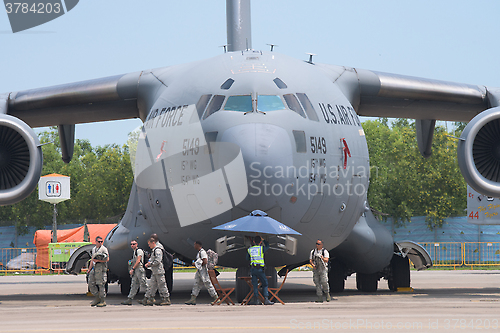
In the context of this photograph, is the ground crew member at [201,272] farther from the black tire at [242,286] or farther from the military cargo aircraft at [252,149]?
the black tire at [242,286]

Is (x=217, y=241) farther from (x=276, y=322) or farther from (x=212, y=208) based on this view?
(x=276, y=322)

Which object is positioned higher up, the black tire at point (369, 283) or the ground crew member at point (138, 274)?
the ground crew member at point (138, 274)

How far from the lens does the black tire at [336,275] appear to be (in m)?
13.7

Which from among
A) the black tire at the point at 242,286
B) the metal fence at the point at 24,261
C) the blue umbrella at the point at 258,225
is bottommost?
the metal fence at the point at 24,261

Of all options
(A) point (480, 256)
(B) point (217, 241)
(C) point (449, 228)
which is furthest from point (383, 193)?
(B) point (217, 241)

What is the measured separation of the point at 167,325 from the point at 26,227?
1784 inches

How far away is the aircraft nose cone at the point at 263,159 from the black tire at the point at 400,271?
532 cm

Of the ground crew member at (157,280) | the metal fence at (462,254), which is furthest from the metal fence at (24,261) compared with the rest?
the ground crew member at (157,280)

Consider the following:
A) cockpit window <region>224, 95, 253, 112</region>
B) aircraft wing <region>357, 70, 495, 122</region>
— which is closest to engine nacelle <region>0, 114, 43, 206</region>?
cockpit window <region>224, 95, 253, 112</region>

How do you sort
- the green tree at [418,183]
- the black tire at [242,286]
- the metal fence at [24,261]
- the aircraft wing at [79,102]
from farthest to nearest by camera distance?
1. the green tree at [418,183]
2. the metal fence at [24,261]
3. the aircraft wing at [79,102]
4. the black tire at [242,286]

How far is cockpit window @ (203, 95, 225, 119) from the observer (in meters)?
10.1

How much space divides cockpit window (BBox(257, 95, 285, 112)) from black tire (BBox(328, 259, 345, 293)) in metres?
4.80

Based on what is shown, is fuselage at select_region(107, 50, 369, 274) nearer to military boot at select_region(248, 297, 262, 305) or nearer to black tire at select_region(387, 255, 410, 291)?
military boot at select_region(248, 297, 262, 305)

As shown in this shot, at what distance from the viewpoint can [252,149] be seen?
923 cm
